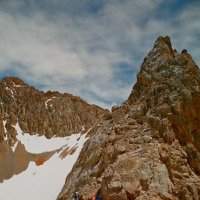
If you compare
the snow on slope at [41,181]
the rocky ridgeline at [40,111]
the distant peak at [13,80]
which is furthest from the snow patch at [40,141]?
the distant peak at [13,80]

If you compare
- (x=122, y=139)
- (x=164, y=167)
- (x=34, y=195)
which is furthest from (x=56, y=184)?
(x=164, y=167)

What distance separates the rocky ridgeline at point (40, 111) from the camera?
11714 centimetres

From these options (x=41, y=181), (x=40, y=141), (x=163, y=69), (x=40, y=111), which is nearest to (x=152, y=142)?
(x=163, y=69)

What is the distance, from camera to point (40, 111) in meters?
127

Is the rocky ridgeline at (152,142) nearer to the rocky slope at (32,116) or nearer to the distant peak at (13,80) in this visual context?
the rocky slope at (32,116)

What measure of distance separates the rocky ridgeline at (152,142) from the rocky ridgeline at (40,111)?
7004 cm

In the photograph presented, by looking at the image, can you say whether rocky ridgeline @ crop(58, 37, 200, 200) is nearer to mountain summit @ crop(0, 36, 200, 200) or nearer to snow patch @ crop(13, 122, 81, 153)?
mountain summit @ crop(0, 36, 200, 200)

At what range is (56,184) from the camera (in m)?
61.5

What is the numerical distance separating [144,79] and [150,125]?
755cm

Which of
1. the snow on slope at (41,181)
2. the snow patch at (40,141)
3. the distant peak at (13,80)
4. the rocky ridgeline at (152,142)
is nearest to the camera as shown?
the rocky ridgeline at (152,142)

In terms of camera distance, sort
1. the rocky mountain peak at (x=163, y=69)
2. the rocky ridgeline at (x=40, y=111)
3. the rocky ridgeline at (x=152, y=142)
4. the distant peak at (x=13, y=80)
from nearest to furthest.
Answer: the rocky ridgeline at (x=152, y=142), the rocky mountain peak at (x=163, y=69), the rocky ridgeline at (x=40, y=111), the distant peak at (x=13, y=80)

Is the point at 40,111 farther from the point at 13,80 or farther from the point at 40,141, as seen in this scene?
the point at 13,80

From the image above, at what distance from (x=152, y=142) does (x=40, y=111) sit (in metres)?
101

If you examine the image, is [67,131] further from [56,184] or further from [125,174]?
[125,174]
